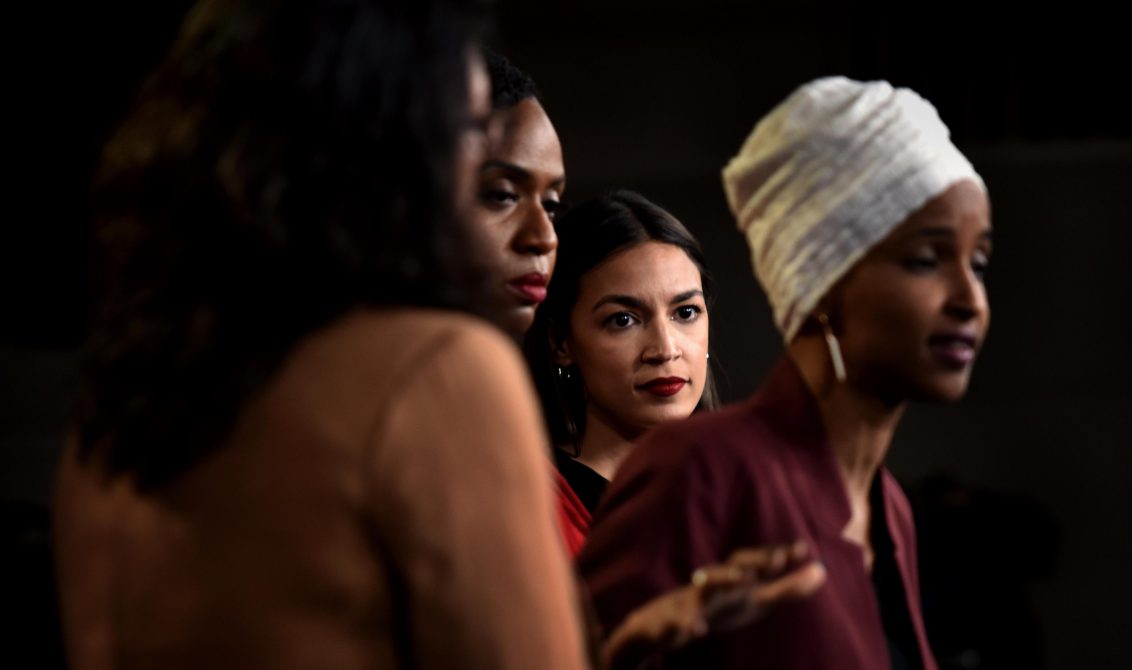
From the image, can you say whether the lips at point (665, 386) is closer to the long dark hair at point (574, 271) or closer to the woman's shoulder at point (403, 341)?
the long dark hair at point (574, 271)

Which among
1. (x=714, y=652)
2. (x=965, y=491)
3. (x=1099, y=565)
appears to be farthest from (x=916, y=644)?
(x=1099, y=565)

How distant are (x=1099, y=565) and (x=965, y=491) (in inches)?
30.6

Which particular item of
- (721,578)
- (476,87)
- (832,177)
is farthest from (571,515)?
(476,87)

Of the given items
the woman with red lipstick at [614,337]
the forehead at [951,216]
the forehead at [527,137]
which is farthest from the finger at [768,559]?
the woman with red lipstick at [614,337]

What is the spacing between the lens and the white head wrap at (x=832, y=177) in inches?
54.1

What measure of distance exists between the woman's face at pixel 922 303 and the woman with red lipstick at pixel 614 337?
87 centimetres

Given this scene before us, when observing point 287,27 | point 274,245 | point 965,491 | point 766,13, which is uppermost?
point 766,13

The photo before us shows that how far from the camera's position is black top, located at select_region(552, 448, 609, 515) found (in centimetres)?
222

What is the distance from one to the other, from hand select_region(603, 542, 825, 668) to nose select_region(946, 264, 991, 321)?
38 centimetres

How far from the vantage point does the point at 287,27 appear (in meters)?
0.98

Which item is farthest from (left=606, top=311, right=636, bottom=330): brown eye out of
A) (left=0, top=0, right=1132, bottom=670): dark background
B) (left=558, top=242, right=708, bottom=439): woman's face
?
(left=0, top=0, right=1132, bottom=670): dark background

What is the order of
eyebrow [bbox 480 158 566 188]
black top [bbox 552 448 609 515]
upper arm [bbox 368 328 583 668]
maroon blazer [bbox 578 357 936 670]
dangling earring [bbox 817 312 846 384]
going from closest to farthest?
1. upper arm [bbox 368 328 583 668]
2. maroon blazer [bbox 578 357 936 670]
3. dangling earring [bbox 817 312 846 384]
4. eyebrow [bbox 480 158 566 188]
5. black top [bbox 552 448 609 515]

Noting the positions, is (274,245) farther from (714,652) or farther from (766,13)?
(766,13)

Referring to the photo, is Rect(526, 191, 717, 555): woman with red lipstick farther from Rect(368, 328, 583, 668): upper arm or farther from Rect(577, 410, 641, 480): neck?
Rect(368, 328, 583, 668): upper arm
